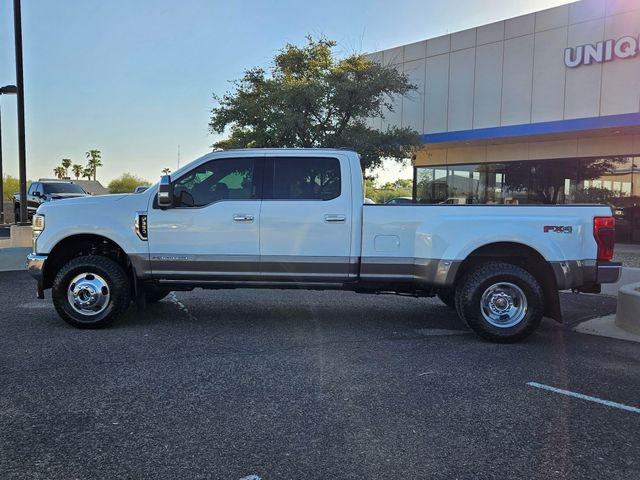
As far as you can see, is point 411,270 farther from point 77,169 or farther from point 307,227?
point 77,169

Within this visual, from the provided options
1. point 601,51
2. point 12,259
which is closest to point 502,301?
point 12,259

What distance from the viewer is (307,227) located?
6.21 m

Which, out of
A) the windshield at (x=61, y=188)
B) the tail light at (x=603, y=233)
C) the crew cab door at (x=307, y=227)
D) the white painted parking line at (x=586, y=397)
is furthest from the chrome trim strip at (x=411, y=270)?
the windshield at (x=61, y=188)

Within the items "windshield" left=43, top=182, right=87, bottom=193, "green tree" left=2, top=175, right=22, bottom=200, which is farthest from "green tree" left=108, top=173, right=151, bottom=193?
"windshield" left=43, top=182, right=87, bottom=193

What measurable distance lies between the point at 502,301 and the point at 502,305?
45 millimetres

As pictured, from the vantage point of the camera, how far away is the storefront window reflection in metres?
16.3

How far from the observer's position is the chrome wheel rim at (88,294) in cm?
628

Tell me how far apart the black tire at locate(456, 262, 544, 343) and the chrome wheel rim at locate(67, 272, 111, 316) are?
417 cm

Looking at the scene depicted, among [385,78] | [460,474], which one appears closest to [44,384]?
[460,474]

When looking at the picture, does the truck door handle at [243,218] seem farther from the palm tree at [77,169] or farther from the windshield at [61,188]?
the palm tree at [77,169]

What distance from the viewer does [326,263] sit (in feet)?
20.4

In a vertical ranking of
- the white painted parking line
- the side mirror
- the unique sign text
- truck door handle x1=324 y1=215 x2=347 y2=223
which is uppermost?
the unique sign text

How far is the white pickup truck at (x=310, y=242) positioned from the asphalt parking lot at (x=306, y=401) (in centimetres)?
54

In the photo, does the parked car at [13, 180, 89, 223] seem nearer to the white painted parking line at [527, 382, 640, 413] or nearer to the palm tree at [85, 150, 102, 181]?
the white painted parking line at [527, 382, 640, 413]
